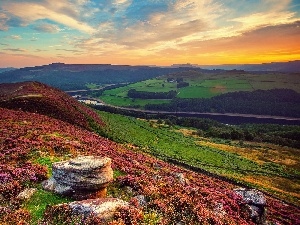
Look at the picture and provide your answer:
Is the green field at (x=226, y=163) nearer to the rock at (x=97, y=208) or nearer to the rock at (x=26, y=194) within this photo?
the rock at (x=26, y=194)

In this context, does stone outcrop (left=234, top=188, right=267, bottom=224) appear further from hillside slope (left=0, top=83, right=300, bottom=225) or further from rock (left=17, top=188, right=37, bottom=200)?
rock (left=17, top=188, right=37, bottom=200)

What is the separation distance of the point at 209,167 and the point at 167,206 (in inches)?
1693

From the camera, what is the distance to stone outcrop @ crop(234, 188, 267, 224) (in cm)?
2402

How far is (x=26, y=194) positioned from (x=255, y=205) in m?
19.8

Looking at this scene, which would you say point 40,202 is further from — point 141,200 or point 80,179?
point 141,200

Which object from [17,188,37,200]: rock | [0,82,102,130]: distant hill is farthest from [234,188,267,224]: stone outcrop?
[0,82,102,130]: distant hill

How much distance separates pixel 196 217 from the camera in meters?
16.8

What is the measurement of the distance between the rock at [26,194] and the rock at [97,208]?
3369 millimetres

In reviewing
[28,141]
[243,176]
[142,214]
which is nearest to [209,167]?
[243,176]

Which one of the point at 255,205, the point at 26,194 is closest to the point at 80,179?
the point at 26,194

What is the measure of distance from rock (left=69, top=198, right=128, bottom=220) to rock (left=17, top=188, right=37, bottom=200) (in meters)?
3.37

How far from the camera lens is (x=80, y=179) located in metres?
16.0

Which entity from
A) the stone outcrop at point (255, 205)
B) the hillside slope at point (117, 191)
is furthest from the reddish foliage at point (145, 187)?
the stone outcrop at point (255, 205)

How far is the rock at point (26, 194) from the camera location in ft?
50.6
